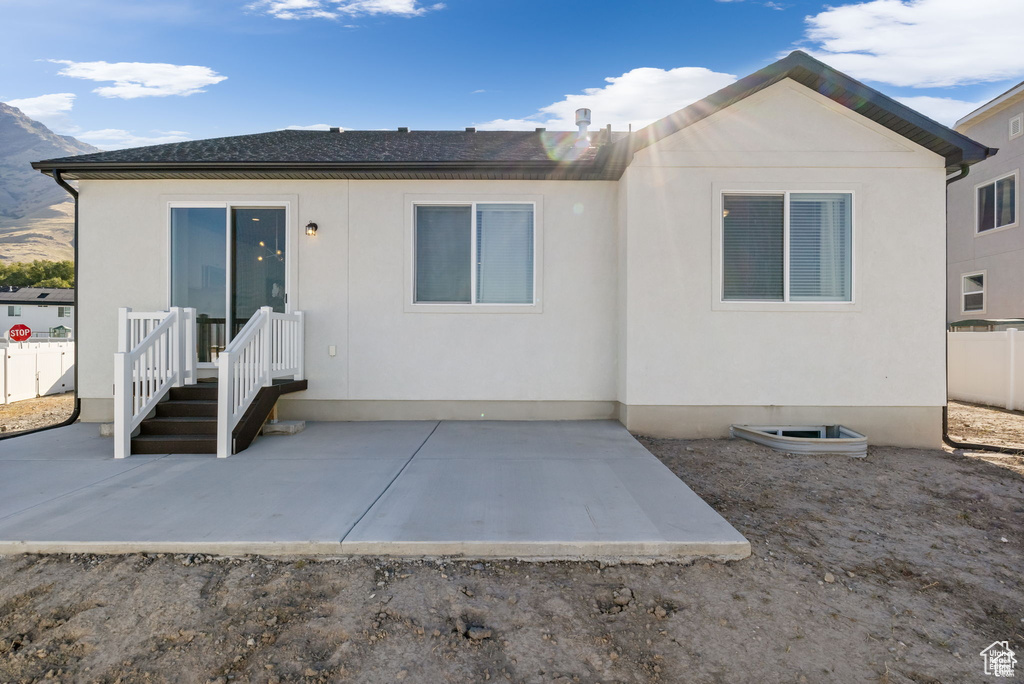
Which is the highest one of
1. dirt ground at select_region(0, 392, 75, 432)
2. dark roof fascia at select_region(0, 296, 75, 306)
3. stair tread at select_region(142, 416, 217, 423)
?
dark roof fascia at select_region(0, 296, 75, 306)

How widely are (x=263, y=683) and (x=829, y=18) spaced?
33.7 feet

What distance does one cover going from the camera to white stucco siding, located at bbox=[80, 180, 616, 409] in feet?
20.1

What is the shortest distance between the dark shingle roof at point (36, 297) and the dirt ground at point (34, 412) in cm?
3449

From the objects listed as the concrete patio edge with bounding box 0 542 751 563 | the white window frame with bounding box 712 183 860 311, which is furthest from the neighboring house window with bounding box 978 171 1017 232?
the concrete patio edge with bounding box 0 542 751 563

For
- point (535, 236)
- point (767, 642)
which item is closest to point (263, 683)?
point (767, 642)

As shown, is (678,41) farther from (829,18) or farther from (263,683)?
(263,683)

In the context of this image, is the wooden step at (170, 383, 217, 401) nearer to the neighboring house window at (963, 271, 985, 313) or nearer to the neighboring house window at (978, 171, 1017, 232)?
the neighboring house window at (978, 171, 1017, 232)

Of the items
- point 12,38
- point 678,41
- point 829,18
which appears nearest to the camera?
point 829,18

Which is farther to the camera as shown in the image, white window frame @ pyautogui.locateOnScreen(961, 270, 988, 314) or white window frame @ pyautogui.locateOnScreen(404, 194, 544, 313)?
white window frame @ pyautogui.locateOnScreen(961, 270, 988, 314)

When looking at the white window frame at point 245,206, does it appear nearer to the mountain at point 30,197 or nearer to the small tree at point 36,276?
the small tree at point 36,276

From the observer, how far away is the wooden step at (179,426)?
189 inches

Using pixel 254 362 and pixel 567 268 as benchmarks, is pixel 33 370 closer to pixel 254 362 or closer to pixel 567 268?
pixel 254 362

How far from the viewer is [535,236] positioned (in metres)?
6.12

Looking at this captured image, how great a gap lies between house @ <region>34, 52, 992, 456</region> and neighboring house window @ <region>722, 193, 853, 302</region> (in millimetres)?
26
